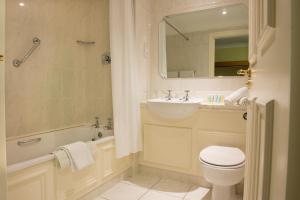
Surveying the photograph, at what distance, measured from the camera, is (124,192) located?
1956 millimetres

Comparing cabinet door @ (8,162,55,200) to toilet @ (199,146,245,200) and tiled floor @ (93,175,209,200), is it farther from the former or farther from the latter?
toilet @ (199,146,245,200)

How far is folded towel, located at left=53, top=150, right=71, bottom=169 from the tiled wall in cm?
76

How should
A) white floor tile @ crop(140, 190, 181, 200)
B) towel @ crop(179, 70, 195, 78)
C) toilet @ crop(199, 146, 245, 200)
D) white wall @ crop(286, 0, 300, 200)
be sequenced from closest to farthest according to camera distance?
white wall @ crop(286, 0, 300, 200) < toilet @ crop(199, 146, 245, 200) < white floor tile @ crop(140, 190, 181, 200) < towel @ crop(179, 70, 195, 78)

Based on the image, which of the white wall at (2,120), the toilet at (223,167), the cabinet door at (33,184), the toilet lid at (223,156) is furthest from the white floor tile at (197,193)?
the white wall at (2,120)

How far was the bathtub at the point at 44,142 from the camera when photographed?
1861 millimetres

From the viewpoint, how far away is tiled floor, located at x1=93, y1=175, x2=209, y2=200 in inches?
73.6

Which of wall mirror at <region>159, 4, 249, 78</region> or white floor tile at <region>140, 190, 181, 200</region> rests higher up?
wall mirror at <region>159, 4, 249, 78</region>

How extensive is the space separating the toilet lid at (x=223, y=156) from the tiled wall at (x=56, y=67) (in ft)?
4.60

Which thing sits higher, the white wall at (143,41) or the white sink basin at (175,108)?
the white wall at (143,41)

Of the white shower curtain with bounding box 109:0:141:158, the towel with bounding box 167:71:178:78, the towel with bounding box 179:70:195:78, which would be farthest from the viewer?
the towel with bounding box 167:71:178:78

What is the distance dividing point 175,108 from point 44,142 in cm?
146

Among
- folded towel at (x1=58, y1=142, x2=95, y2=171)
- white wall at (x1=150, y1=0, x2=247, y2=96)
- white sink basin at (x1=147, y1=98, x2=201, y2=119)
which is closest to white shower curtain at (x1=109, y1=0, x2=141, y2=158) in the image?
white sink basin at (x1=147, y1=98, x2=201, y2=119)

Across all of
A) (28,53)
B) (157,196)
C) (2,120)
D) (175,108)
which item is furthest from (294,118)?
(28,53)

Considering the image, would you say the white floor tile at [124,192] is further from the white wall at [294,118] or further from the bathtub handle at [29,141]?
the white wall at [294,118]
